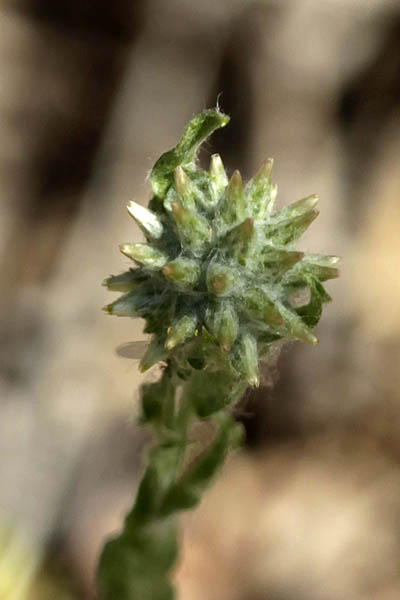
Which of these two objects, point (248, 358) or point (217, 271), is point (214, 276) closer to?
point (217, 271)

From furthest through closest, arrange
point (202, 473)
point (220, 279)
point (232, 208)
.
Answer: point (202, 473) < point (232, 208) < point (220, 279)

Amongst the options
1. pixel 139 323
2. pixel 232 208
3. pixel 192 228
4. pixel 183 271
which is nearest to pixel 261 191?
pixel 232 208

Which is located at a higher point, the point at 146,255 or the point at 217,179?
the point at 217,179

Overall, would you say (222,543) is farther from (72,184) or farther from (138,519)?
→ (72,184)

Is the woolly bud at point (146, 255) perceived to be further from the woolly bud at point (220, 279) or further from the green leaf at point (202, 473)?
the green leaf at point (202, 473)

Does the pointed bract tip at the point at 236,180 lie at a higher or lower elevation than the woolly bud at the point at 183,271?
higher

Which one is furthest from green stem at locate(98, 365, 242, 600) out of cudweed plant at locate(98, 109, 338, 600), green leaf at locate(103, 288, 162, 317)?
green leaf at locate(103, 288, 162, 317)

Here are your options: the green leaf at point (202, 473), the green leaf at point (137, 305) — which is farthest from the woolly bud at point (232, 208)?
the green leaf at point (202, 473)

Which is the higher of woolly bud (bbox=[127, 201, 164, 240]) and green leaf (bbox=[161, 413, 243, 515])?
woolly bud (bbox=[127, 201, 164, 240])

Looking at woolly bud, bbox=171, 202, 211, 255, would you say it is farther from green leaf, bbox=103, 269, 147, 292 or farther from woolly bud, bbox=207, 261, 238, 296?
green leaf, bbox=103, 269, 147, 292
